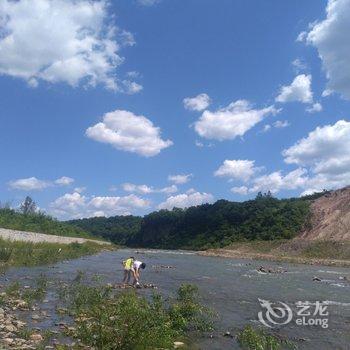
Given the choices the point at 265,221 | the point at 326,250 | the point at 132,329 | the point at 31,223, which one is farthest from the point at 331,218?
the point at 132,329

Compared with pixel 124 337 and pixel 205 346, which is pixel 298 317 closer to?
pixel 205 346

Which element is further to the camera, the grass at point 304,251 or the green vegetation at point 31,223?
the green vegetation at point 31,223

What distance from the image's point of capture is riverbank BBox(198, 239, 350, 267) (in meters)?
76.3

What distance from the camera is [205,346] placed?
1600 cm

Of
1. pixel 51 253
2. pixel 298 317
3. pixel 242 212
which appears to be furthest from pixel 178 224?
pixel 298 317

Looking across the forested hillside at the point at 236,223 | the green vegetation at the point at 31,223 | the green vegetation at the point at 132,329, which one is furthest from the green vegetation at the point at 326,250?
the green vegetation at the point at 132,329

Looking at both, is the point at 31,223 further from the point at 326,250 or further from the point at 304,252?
the point at 326,250

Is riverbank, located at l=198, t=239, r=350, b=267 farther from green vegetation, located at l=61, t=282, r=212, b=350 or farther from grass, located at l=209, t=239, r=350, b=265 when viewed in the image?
green vegetation, located at l=61, t=282, r=212, b=350

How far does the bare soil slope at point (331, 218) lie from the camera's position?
315ft

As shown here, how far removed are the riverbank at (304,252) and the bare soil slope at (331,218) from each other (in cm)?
453

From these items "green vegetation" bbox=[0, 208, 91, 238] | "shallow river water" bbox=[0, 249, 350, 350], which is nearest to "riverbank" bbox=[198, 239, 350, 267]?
"shallow river water" bbox=[0, 249, 350, 350]

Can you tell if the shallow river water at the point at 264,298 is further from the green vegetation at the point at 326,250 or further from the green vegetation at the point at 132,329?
the green vegetation at the point at 326,250
